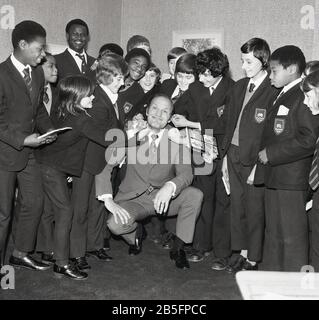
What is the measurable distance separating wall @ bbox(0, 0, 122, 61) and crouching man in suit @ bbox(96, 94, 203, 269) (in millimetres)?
2013

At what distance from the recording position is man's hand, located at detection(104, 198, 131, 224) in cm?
321

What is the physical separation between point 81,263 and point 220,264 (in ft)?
3.41

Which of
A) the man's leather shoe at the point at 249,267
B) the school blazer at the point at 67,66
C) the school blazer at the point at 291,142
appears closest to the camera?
the school blazer at the point at 291,142

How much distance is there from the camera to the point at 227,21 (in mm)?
5062

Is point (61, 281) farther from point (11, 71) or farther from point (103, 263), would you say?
point (11, 71)

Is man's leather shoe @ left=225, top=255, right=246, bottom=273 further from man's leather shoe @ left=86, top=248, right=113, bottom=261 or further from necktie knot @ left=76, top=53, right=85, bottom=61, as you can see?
necktie knot @ left=76, top=53, right=85, bottom=61

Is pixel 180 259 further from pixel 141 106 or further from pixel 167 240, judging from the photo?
pixel 141 106

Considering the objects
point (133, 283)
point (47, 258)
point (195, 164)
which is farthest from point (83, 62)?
point (133, 283)

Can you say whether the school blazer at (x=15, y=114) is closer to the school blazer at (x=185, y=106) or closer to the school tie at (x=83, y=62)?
the school blazer at (x=185, y=106)

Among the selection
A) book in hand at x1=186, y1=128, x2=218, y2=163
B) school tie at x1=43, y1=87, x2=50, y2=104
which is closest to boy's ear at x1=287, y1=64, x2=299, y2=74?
book in hand at x1=186, y1=128, x2=218, y2=163

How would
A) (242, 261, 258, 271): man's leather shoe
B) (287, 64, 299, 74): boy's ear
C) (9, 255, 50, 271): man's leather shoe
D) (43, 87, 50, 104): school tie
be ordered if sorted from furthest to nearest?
1. (43, 87, 50, 104): school tie
2. (242, 261, 258, 271): man's leather shoe
3. (9, 255, 50, 271): man's leather shoe
4. (287, 64, 299, 74): boy's ear

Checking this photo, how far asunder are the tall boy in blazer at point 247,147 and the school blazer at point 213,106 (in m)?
0.09

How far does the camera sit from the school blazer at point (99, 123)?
3.11 metres

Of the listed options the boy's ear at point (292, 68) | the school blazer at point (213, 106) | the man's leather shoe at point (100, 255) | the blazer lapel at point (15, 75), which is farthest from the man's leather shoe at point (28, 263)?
the boy's ear at point (292, 68)
